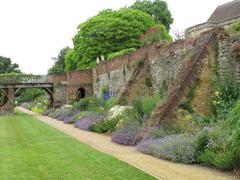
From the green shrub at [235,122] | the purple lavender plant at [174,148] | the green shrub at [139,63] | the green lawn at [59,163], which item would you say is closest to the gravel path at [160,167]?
the purple lavender plant at [174,148]

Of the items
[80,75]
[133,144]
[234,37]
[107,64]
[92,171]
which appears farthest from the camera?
[80,75]

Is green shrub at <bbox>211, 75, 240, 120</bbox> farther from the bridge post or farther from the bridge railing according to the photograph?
the bridge railing

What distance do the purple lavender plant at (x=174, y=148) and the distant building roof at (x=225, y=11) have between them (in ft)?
87.9

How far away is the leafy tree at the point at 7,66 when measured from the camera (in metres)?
91.1

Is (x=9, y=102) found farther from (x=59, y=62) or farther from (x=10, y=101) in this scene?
(x=59, y=62)

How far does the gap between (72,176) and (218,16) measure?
Result: 33.3 meters

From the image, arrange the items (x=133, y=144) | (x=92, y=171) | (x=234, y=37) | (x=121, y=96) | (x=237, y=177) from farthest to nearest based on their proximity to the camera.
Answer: (x=121, y=96)
(x=234, y=37)
(x=133, y=144)
(x=92, y=171)
(x=237, y=177)

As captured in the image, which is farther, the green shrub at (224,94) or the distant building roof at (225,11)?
the distant building roof at (225,11)

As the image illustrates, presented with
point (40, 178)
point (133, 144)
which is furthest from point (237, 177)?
point (133, 144)

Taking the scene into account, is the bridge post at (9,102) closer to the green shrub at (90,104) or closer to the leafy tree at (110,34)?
the leafy tree at (110,34)

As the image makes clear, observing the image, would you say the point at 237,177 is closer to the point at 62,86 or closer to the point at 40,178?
the point at 40,178

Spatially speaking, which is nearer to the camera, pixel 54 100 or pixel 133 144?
pixel 133 144

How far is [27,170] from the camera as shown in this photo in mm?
9305

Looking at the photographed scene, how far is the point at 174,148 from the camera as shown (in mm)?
10789
